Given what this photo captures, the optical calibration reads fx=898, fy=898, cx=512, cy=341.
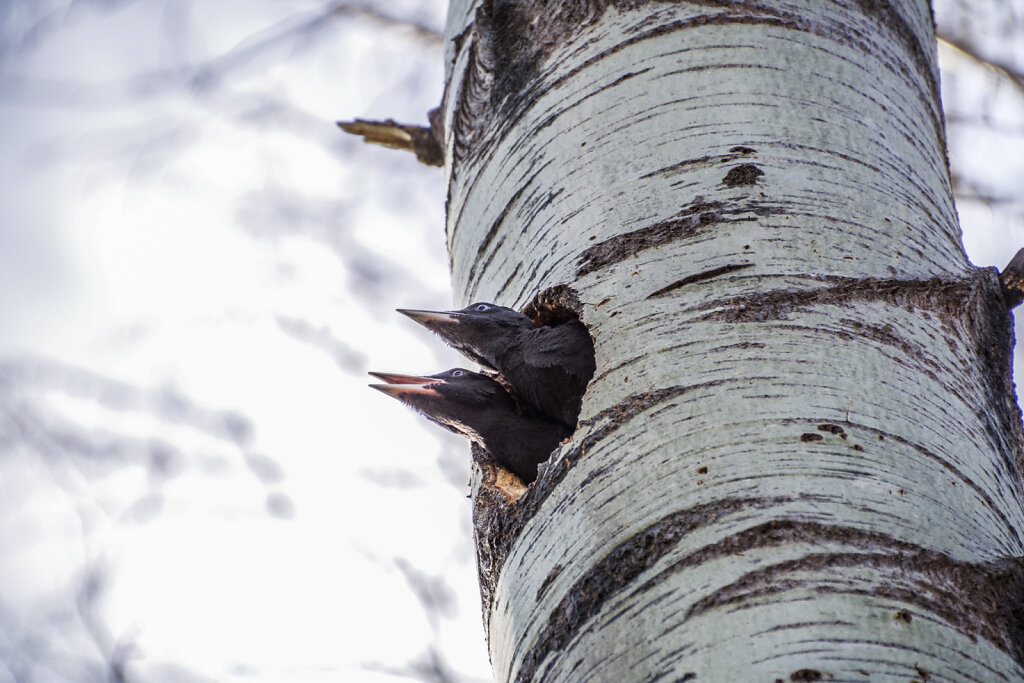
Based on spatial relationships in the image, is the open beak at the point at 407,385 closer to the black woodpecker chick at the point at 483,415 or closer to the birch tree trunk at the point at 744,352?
the black woodpecker chick at the point at 483,415

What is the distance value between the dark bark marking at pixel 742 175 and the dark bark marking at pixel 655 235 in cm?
5

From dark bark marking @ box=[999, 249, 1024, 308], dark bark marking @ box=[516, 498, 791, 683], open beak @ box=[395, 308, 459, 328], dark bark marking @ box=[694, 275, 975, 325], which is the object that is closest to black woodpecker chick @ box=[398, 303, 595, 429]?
open beak @ box=[395, 308, 459, 328]

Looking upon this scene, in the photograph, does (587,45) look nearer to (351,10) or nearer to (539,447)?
(539,447)

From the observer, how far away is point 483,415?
1.61 m

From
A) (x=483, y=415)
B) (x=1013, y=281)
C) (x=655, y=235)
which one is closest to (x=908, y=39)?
(x=1013, y=281)

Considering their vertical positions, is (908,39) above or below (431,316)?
above

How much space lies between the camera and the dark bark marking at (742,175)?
1.35 metres

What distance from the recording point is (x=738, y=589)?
3.23 feet

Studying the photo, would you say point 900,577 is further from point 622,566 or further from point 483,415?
point 483,415

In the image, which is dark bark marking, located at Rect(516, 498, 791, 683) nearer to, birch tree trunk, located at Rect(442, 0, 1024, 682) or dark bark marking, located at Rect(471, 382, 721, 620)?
birch tree trunk, located at Rect(442, 0, 1024, 682)

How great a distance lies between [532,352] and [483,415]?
192 mm

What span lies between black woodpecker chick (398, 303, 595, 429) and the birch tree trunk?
47 millimetres

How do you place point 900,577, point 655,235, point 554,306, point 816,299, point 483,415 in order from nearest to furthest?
point 900,577, point 816,299, point 655,235, point 554,306, point 483,415

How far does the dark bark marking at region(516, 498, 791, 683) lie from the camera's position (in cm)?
Result: 105
